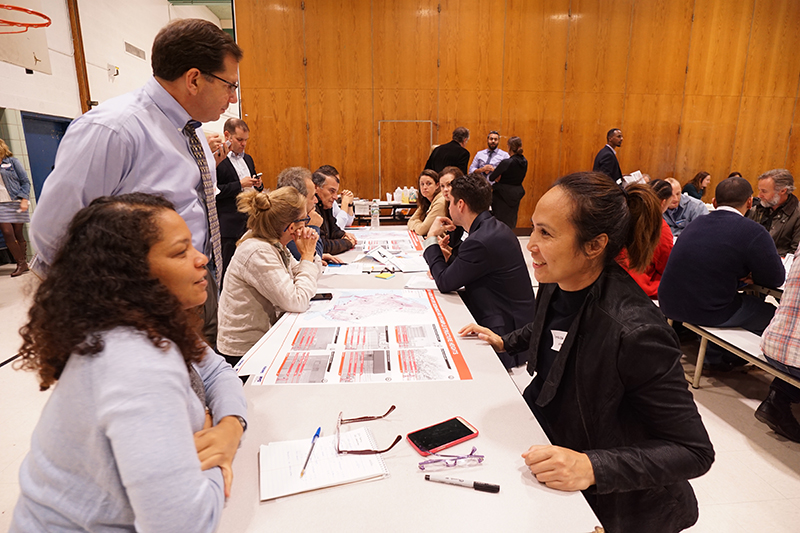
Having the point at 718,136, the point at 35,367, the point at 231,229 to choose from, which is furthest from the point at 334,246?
the point at 718,136

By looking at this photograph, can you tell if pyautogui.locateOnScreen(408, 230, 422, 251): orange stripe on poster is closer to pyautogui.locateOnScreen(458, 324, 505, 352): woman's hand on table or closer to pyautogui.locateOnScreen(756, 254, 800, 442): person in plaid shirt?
pyautogui.locateOnScreen(458, 324, 505, 352): woman's hand on table

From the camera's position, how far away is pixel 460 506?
885mm

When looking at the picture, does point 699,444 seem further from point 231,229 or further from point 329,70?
point 329,70

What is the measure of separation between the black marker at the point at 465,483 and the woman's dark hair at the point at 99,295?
22.0 inches

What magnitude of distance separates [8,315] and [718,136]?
33.7ft

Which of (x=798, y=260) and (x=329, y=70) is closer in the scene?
(x=798, y=260)

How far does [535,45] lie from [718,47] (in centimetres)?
317

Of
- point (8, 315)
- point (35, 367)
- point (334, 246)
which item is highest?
point (35, 367)

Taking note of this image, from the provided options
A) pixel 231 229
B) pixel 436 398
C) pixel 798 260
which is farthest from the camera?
pixel 231 229

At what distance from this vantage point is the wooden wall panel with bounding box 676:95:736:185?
785 centimetres

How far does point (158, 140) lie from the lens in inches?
59.2

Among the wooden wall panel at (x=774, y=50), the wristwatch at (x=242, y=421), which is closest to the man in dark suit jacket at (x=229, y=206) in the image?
the wristwatch at (x=242, y=421)

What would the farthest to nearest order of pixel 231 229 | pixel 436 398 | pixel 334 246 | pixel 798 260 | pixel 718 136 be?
pixel 718 136 → pixel 231 229 → pixel 334 246 → pixel 798 260 → pixel 436 398

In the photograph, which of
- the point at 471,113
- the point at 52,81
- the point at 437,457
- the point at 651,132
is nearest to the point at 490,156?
the point at 471,113
